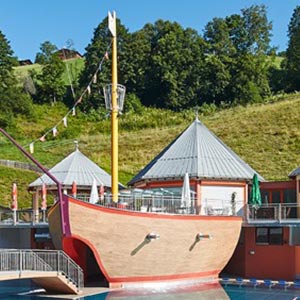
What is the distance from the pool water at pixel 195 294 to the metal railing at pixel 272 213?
360 cm

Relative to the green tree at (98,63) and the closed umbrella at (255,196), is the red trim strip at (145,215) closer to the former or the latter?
the closed umbrella at (255,196)

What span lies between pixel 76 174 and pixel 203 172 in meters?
8.61

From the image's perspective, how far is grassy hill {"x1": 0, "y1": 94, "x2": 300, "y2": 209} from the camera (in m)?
56.6

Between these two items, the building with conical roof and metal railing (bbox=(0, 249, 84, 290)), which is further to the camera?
the building with conical roof

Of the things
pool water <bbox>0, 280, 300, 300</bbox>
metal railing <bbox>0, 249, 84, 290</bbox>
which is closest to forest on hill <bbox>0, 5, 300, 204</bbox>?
pool water <bbox>0, 280, 300, 300</bbox>

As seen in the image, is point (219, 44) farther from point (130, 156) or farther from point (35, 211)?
point (35, 211)

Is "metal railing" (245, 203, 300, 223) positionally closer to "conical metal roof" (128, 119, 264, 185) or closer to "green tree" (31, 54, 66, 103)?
"conical metal roof" (128, 119, 264, 185)

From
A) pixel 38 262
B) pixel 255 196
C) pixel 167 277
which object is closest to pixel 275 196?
pixel 255 196

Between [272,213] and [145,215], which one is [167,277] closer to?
[145,215]

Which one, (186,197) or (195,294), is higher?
(186,197)

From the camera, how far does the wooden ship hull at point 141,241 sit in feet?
73.2

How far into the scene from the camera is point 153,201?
84.4ft

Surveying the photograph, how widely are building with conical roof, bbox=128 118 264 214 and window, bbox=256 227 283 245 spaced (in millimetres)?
1444

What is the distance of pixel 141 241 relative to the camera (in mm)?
23328
